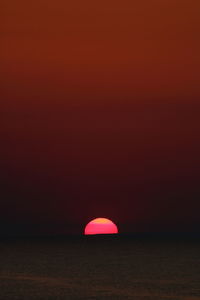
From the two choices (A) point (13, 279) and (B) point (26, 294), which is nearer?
(B) point (26, 294)

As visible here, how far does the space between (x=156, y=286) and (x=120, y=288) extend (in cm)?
165

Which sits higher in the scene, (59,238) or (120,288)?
(59,238)

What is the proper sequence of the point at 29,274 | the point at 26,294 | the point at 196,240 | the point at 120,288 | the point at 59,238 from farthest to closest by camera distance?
the point at 59,238, the point at 196,240, the point at 29,274, the point at 120,288, the point at 26,294

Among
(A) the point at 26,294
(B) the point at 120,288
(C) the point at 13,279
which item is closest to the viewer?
(A) the point at 26,294

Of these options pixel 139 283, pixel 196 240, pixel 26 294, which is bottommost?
pixel 26 294

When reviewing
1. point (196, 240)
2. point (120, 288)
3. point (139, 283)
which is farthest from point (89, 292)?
point (196, 240)

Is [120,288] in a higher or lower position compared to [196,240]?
lower

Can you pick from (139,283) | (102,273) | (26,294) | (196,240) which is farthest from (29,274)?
(196,240)

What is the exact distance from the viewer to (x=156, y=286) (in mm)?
40969

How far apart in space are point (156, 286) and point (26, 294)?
6579mm

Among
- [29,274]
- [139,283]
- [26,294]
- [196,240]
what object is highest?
[196,240]

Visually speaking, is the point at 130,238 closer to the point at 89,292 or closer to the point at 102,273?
the point at 102,273

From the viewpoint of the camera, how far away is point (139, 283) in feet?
142

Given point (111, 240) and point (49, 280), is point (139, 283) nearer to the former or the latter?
point (49, 280)
